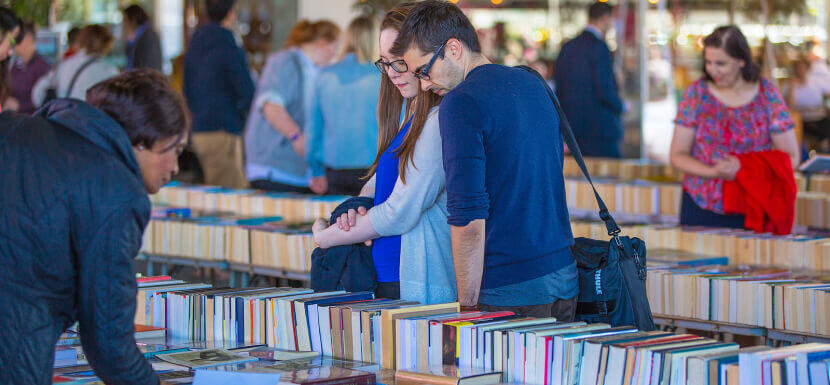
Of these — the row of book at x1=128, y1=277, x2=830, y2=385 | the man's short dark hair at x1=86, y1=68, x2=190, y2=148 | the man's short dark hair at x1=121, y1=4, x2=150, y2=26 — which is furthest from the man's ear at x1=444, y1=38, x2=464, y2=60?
the man's short dark hair at x1=121, y1=4, x2=150, y2=26

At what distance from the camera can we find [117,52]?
39.5ft

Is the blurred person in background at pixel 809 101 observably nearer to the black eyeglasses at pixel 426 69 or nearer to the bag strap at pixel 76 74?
the bag strap at pixel 76 74

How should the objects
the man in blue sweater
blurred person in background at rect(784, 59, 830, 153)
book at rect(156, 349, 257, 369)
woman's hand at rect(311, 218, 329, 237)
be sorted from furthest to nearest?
1. blurred person in background at rect(784, 59, 830, 153)
2. woman's hand at rect(311, 218, 329, 237)
3. the man in blue sweater
4. book at rect(156, 349, 257, 369)

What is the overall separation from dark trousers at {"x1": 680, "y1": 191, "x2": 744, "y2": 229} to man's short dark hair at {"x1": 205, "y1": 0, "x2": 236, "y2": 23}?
11.6 feet

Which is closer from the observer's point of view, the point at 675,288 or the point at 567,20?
the point at 675,288

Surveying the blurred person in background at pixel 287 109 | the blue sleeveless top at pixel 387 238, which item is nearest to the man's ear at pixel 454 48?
the blue sleeveless top at pixel 387 238

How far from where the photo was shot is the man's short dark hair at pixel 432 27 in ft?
10.1

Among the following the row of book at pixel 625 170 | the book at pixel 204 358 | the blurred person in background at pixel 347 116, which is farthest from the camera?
the row of book at pixel 625 170

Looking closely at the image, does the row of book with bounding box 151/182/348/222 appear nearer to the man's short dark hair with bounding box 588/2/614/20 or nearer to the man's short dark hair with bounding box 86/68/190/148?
the man's short dark hair with bounding box 588/2/614/20

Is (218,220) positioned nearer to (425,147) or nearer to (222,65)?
(222,65)

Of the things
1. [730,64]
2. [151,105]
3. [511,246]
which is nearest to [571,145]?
[511,246]

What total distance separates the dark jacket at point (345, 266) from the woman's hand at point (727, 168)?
2061 mm

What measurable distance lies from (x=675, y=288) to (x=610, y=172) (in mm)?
3891

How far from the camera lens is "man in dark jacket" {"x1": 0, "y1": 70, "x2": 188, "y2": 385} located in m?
2.09
